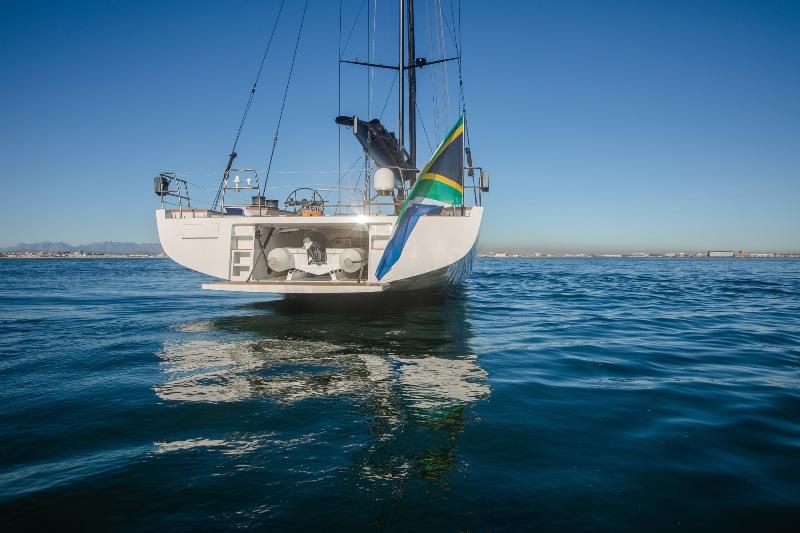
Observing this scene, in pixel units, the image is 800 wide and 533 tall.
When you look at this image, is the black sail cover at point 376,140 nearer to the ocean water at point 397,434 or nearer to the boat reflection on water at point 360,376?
the boat reflection on water at point 360,376

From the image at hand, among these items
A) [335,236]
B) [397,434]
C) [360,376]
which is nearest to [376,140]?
[335,236]

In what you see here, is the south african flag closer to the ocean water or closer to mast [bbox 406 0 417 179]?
the ocean water

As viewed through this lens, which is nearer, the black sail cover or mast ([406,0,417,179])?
the black sail cover

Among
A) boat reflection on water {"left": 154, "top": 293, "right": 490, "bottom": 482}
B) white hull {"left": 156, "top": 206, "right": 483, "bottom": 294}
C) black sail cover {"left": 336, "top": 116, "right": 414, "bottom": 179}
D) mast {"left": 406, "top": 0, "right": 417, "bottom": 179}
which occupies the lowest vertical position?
boat reflection on water {"left": 154, "top": 293, "right": 490, "bottom": 482}

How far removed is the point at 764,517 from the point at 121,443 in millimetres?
3866

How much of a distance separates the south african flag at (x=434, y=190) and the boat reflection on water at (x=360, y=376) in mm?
1585

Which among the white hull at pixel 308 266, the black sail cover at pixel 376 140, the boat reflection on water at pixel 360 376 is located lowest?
the boat reflection on water at pixel 360 376

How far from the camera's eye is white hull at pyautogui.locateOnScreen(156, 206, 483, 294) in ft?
28.1

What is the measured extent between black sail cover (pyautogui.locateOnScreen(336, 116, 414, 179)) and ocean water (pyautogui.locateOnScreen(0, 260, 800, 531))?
7.89 metres

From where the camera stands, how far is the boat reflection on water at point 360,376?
2.91 metres

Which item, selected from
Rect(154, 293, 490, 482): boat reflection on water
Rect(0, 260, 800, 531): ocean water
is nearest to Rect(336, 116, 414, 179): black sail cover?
Rect(154, 293, 490, 482): boat reflection on water

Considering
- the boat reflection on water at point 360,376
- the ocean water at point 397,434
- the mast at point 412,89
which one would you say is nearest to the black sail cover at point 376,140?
the mast at point 412,89

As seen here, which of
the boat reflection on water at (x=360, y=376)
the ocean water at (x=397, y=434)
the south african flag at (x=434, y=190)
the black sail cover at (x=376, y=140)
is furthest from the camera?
the black sail cover at (x=376, y=140)

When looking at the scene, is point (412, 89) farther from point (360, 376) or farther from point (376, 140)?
point (360, 376)
